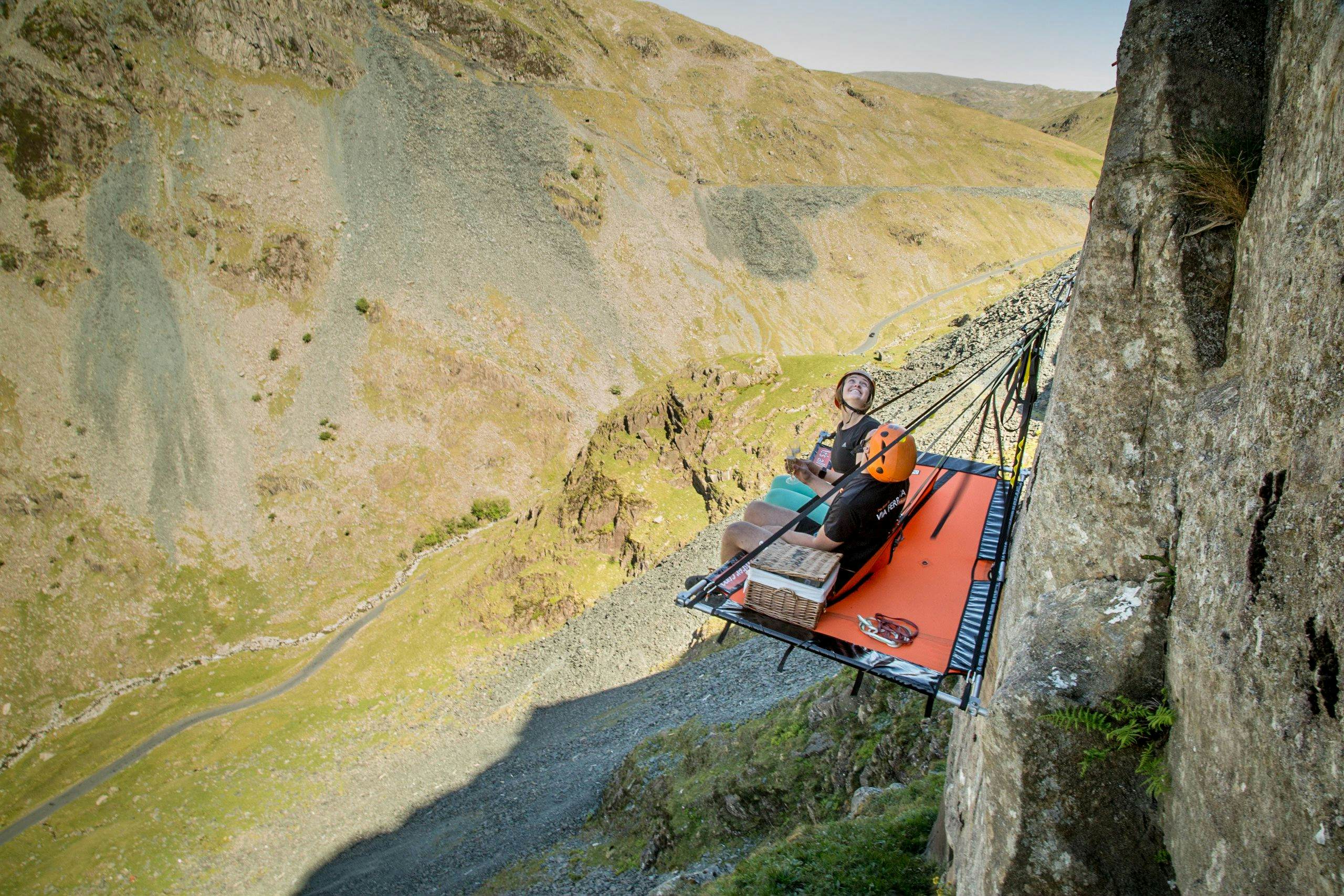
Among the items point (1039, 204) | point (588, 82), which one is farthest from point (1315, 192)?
point (1039, 204)

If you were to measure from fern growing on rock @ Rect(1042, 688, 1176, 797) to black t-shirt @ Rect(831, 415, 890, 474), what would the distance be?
10.9 ft

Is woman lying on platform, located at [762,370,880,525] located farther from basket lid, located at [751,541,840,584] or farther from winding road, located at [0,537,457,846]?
Answer: winding road, located at [0,537,457,846]

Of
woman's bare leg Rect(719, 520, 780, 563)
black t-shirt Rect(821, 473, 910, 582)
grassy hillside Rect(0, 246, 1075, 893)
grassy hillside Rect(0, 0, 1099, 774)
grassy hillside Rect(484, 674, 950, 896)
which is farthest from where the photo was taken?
grassy hillside Rect(0, 0, 1099, 774)

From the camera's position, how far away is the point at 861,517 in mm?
6301

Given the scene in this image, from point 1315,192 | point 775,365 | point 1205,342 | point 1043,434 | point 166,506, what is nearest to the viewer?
point 1315,192

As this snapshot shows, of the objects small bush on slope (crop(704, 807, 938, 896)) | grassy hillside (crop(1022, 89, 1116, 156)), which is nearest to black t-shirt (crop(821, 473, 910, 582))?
small bush on slope (crop(704, 807, 938, 896))

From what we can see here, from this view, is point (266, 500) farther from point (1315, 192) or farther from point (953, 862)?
point (1315, 192)

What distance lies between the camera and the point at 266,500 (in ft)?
125

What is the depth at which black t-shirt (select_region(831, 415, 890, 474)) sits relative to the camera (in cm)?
695

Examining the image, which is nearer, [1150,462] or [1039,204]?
[1150,462]

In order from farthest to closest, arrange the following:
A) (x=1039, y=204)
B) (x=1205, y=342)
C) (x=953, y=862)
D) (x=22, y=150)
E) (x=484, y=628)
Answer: (x=1039, y=204) < (x=22, y=150) < (x=484, y=628) < (x=953, y=862) < (x=1205, y=342)

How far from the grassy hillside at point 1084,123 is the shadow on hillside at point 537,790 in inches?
Result: 6436

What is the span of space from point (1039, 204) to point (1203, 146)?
80.7 m

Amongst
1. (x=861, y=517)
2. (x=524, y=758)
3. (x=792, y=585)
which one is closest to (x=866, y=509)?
(x=861, y=517)
